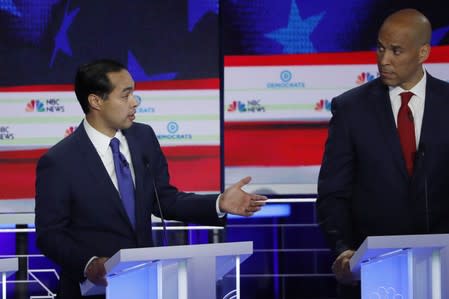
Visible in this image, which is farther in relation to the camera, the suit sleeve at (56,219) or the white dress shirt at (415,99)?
the white dress shirt at (415,99)

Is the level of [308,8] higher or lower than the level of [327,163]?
higher

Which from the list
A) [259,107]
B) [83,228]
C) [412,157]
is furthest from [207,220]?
[259,107]

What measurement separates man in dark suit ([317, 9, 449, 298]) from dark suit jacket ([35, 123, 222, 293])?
52 centimetres

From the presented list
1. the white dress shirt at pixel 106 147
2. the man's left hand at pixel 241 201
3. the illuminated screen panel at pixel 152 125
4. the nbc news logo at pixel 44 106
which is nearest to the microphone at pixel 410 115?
the man's left hand at pixel 241 201

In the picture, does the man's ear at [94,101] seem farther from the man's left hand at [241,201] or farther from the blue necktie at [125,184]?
the man's left hand at [241,201]

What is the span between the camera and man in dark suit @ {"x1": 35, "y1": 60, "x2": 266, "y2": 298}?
379cm

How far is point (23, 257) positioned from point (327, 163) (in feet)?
11.1

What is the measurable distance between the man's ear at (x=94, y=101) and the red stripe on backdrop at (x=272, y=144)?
7.75 feet

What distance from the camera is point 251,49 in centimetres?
640

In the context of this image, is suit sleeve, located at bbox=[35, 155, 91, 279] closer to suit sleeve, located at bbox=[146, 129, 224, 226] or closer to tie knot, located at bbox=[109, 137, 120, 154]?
tie knot, located at bbox=[109, 137, 120, 154]

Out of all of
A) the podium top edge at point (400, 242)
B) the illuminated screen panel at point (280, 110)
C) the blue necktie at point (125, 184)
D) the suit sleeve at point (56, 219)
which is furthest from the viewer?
the illuminated screen panel at point (280, 110)

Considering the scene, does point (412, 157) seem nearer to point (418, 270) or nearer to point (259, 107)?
point (418, 270)

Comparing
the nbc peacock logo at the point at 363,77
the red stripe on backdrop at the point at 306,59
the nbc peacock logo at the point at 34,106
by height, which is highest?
the red stripe on backdrop at the point at 306,59

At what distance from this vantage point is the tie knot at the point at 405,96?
3.95 metres
